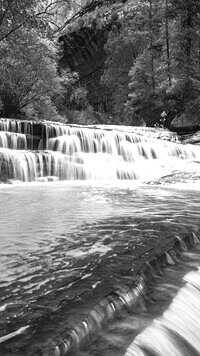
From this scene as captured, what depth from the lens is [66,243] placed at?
391 cm

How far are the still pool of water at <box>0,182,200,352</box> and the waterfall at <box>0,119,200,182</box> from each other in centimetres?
671

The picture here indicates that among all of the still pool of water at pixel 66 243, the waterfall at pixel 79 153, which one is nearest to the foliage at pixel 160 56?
the waterfall at pixel 79 153

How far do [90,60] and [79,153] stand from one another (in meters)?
28.5

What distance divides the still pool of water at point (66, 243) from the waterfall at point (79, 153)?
6.71 meters

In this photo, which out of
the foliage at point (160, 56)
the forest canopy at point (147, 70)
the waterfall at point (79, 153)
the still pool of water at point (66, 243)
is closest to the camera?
the still pool of water at point (66, 243)

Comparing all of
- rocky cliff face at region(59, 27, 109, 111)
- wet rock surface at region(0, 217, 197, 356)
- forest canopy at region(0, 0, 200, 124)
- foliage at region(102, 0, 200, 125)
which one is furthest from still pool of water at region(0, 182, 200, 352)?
Result: rocky cliff face at region(59, 27, 109, 111)

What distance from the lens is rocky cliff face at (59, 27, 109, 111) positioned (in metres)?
40.3

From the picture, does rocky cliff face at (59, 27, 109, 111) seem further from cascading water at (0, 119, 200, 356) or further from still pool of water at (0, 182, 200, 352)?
still pool of water at (0, 182, 200, 352)

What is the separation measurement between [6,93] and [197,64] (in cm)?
1330

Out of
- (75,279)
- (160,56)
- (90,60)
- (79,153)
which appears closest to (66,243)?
(75,279)

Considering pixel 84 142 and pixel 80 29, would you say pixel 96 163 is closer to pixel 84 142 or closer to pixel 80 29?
pixel 84 142

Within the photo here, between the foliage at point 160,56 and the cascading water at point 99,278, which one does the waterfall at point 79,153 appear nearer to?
the cascading water at point 99,278

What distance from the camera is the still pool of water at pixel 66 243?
2.48 metres

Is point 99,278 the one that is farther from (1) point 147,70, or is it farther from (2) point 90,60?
(2) point 90,60
